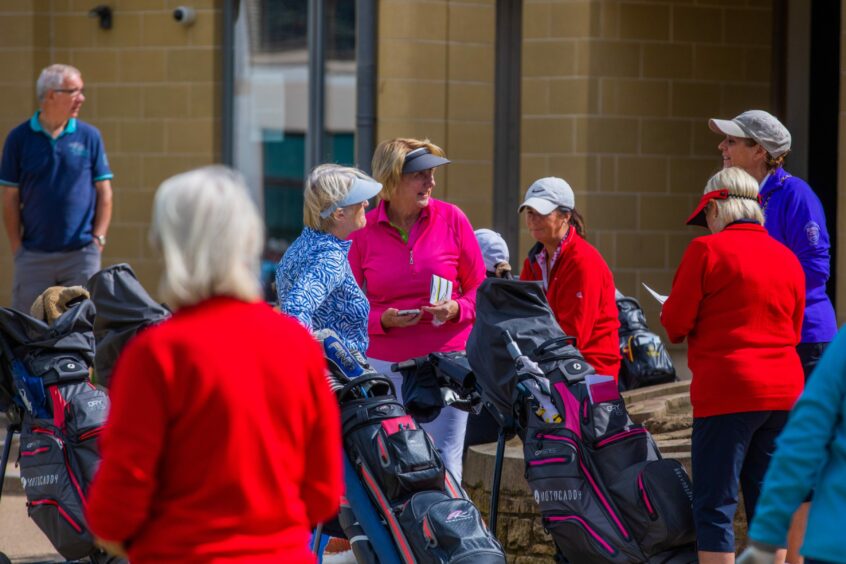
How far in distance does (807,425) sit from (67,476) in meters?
3.36

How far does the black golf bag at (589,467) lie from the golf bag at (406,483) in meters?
0.35

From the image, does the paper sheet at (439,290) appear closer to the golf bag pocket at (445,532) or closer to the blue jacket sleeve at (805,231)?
the golf bag pocket at (445,532)

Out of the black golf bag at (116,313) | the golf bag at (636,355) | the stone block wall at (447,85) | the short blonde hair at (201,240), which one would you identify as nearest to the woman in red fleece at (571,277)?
the black golf bag at (116,313)

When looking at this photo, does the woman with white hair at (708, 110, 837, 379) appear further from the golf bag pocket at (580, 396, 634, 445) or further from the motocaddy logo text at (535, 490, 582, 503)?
the motocaddy logo text at (535, 490, 582, 503)

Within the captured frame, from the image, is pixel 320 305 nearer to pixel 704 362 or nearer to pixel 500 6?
pixel 704 362

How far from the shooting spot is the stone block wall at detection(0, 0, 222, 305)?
1055cm

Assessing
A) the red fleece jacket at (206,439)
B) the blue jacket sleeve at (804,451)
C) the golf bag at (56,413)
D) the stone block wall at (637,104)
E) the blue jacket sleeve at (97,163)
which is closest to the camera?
the red fleece jacket at (206,439)

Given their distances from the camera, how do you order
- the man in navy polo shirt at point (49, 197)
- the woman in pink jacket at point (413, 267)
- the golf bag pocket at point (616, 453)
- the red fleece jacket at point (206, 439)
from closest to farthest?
1. the red fleece jacket at point (206, 439)
2. the golf bag pocket at point (616, 453)
3. the woman in pink jacket at point (413, 267)
4. the man in navy polo shirt at point (49, 197)

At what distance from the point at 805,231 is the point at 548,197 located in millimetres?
1006

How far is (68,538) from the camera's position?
554 centimetres

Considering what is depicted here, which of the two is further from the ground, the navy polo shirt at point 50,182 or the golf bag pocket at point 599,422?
the navy polo shirt at point 50,182

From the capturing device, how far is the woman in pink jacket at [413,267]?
580cm

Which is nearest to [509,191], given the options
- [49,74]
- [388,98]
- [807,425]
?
[388,98]

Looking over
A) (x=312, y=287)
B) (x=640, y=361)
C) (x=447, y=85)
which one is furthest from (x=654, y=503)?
(x=447, y=85)
